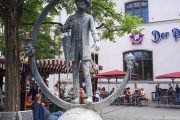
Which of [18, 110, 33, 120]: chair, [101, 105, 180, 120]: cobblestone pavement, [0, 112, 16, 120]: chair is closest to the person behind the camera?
[0, 112, 16, 120]: chair

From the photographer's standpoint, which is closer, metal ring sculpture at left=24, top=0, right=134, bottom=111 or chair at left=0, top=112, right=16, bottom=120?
metal ring sculpture at left=24, top=0, right=134, bottom=111

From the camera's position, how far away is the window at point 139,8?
95.0 ft

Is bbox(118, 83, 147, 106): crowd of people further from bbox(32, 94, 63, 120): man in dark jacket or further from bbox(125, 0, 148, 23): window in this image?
bbox(32, 94, 63, 120): man in dark jacket

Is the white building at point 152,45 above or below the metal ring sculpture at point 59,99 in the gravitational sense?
above

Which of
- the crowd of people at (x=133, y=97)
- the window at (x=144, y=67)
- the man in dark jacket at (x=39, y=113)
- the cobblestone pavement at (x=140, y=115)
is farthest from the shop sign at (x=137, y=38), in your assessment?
the man in dark jacket at (x=39, y=113)

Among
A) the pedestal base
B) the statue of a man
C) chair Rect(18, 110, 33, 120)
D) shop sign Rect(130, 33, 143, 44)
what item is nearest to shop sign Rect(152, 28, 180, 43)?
shop sign Rect(130, 33, 143, 44)

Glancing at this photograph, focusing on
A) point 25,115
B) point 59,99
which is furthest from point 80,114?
point 25,115

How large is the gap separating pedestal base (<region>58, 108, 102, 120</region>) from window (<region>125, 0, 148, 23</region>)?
23166 mm

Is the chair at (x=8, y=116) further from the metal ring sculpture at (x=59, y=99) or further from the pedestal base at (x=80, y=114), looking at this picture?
the pedestal base at (x=80, y=114)

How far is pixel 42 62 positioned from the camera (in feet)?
51.1

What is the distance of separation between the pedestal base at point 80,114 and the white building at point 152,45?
21.3 meters

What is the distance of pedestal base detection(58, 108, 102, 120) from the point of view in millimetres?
6383

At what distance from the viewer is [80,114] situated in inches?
254

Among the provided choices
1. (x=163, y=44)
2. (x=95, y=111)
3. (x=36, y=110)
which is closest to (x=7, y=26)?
(x=36, y=110)
